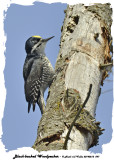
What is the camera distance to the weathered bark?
2.44 meters

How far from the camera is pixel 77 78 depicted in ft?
9.08

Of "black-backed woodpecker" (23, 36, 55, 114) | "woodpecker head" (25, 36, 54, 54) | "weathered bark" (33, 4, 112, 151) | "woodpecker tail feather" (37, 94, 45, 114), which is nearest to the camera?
"weathered bark" (33, 4, 112, 151)

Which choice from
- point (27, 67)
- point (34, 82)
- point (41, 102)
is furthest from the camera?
point (27, 67)

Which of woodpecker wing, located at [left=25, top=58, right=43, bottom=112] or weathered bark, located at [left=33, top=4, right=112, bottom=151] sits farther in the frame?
woodpecker wing, located at [left=25, top=58, right=43, bottom=112]

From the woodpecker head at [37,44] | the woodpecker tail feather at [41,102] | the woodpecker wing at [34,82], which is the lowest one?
the woodpecker tail feather at [41,102]

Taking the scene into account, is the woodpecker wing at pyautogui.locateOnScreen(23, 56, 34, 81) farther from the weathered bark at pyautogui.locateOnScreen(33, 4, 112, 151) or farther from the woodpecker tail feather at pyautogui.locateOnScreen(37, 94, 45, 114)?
the weathered bark at pyautogui.locateOnScreen(33, 4, 112, 151)

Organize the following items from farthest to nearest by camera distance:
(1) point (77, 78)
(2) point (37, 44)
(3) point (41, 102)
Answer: (2) point (37, 44) < (3) point (41, 102) < (1) point (77, 78)

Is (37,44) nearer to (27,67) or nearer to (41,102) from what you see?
(27,67)

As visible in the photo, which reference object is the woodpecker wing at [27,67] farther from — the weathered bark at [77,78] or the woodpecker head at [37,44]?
→ the weathered bark at [77,78]

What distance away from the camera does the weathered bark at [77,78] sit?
244 cm

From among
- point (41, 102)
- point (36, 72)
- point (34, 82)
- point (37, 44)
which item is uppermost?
point (37, 44)

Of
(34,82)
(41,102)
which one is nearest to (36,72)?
(34,82)

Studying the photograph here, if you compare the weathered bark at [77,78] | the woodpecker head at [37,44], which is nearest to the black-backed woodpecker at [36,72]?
the woodpecker head at [37,44]

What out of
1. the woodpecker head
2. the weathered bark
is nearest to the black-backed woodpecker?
the woodpecker head
